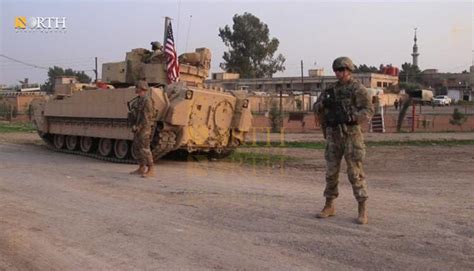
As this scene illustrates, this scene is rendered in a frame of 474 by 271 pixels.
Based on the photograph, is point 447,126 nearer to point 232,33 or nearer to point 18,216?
point 18,216

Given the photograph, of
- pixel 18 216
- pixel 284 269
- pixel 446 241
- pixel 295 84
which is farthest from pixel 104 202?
pixel 295 84

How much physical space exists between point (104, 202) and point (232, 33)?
2756 inches

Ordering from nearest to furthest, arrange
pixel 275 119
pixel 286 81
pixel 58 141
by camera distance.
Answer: pixel 58 141 → pixel 275 119 → pixel 286 81

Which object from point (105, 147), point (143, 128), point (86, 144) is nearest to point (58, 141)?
point (86, 144)

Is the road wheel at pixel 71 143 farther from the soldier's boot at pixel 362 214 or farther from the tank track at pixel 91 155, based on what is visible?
the soldier's boot at pixel 362 214

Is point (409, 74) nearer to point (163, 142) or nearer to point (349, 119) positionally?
point (163, 142)

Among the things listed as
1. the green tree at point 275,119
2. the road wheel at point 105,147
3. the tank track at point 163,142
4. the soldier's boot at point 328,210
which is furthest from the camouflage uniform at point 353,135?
the green tree at point 275,119

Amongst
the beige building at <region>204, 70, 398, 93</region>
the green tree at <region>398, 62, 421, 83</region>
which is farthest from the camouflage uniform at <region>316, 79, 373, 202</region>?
the green tree at <region>398, 62, 421, 83</region>

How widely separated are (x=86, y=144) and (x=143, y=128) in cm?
502

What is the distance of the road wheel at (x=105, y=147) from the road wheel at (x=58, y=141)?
2.46 metres

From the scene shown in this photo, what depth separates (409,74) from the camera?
97250mm

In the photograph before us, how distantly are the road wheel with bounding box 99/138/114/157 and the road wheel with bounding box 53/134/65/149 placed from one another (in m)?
2.46

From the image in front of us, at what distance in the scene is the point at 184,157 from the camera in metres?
14.6

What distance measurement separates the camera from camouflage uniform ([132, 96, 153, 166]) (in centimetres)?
1077
